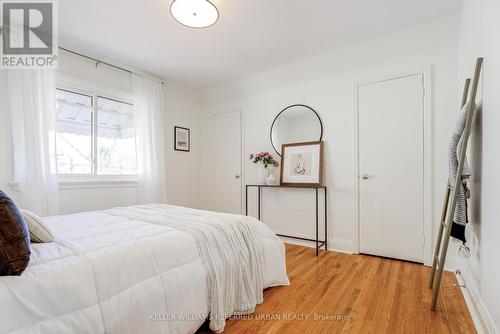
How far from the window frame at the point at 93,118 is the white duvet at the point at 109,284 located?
4.85ft

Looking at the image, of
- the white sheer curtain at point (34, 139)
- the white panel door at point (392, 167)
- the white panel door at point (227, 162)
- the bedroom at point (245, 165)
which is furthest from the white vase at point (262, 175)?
the white sheer curtain at point (34, 139)

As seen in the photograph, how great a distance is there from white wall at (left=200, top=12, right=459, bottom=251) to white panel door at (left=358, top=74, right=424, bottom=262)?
0.12 m

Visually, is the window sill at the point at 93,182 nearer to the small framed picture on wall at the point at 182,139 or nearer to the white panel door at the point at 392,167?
the small framed picture on wall at the point at 182,139

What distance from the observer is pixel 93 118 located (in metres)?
3.18

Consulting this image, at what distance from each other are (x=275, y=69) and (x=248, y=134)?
1036mm

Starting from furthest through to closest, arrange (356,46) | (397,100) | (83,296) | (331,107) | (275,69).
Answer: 1. (275,69)
2. (331,107)
3. (356,46)
4. (397,100)
5. (83,296)

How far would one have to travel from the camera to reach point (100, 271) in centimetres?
108

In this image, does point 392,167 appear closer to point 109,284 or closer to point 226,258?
point 226,258

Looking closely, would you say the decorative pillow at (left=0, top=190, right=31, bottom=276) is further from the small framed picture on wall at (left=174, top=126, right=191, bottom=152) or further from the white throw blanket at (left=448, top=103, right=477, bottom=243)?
the small framed picture on wall at (left=174, top=126, right=191, bottom=152)

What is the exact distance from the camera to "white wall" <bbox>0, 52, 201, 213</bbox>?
244cm

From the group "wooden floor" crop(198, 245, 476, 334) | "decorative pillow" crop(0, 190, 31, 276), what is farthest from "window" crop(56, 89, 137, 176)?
"wooden floor" crop(198, 245, 476, 334)

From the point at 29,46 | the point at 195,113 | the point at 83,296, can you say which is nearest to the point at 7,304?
the point at 83,296

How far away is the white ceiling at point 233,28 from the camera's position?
2260 mm

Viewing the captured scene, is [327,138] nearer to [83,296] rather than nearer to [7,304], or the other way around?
[83,296]
